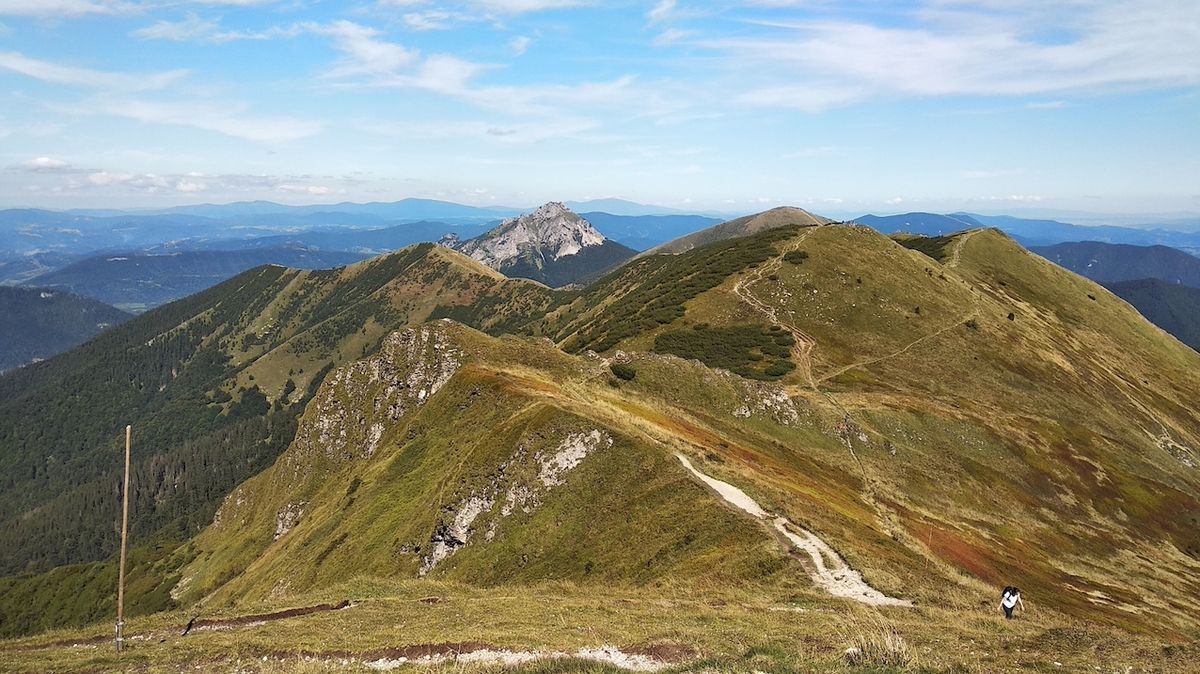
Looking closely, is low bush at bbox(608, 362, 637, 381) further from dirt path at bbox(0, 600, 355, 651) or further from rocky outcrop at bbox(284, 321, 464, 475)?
dirt path at bbox(0, 600, 355, 651)

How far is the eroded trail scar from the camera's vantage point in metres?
29.9

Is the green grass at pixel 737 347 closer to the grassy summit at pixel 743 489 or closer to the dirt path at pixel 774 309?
the grassy summit at pixel 743 489

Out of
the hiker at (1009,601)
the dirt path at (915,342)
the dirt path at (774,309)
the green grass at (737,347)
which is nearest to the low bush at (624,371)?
the green grass at (737,347)

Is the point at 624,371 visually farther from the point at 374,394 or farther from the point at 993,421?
the point at 993,421

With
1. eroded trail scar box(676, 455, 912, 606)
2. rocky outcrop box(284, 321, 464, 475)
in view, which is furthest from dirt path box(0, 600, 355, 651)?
rocky outcrop box(284, 321, 464, 475)

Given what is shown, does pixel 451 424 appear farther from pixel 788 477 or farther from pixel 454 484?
pixel 788 477

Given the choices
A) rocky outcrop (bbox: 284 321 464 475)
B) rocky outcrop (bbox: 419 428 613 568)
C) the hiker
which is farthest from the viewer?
rocky outcrop (bbox: 284 321 464 475)

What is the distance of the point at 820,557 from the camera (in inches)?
1331

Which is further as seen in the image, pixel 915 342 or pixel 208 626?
pixel 915 342

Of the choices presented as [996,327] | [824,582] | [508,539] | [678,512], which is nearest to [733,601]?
[824,582]

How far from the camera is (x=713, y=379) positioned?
7656 cm

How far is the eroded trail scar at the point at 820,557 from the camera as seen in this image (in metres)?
29.9

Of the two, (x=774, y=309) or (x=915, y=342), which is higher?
(x=774, y=309)

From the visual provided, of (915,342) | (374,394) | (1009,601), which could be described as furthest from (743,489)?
(915,342)
